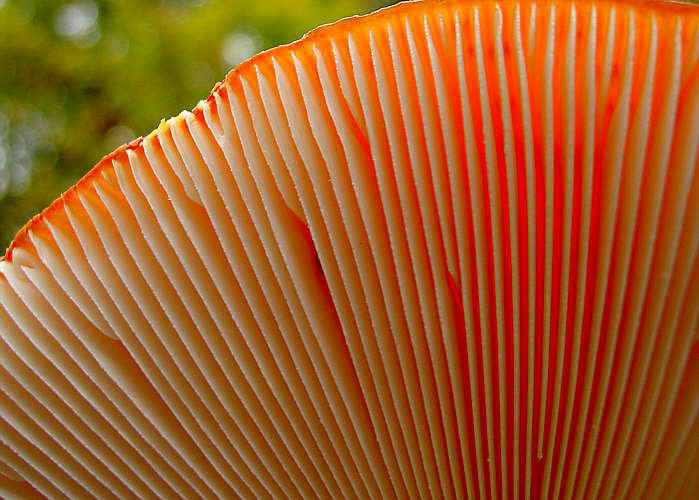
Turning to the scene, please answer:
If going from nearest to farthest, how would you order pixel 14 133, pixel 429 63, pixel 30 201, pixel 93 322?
pixel 429 63 < pixel 93 322 < pixel 30 201 < pixel 14 133

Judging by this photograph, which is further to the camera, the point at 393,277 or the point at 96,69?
the point at 96,69

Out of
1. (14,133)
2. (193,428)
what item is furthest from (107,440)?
(14,133)

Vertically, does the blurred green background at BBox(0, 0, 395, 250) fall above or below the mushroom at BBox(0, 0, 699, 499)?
above

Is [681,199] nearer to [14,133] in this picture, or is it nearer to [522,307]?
[522,307]

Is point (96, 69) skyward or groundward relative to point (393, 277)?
skyward
